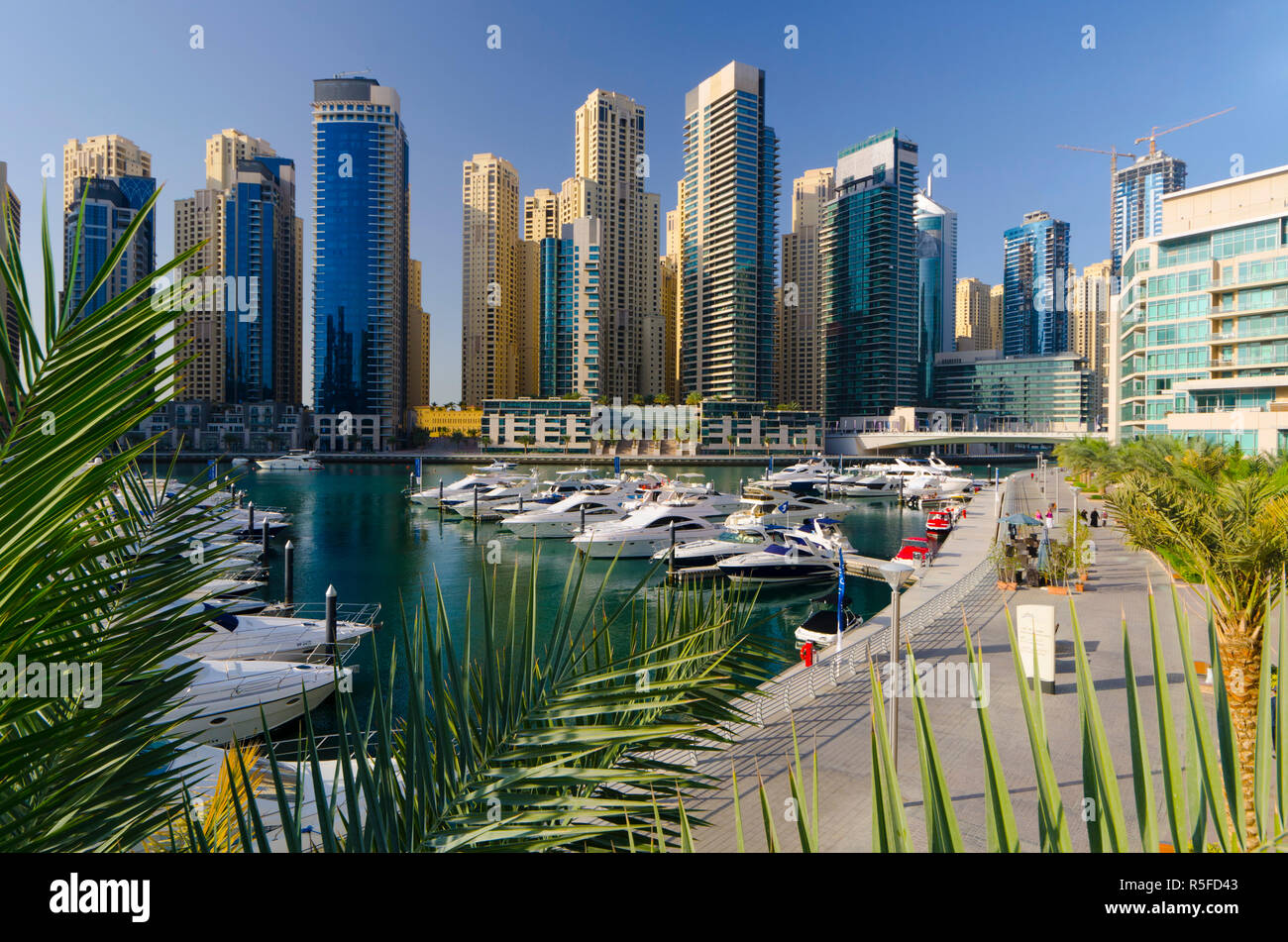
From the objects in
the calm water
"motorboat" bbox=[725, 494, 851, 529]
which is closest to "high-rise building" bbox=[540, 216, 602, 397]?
the calm water

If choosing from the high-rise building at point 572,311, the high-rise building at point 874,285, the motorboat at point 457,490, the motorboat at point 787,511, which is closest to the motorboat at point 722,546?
the motorboat at point 787,511

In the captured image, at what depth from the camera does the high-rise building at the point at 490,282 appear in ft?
487

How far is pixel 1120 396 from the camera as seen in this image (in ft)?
175

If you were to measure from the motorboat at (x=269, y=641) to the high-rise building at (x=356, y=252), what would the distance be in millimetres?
113362

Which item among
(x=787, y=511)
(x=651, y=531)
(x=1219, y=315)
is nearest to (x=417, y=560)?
(x=651, y=531)

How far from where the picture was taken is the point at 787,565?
26359mm

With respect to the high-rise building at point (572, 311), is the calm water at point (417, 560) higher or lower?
lower

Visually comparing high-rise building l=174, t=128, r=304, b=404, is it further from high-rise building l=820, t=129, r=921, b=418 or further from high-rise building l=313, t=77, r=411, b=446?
high-rise building l=820, t=129, r=921, b=418

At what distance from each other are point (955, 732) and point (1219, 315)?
4254 centimetres

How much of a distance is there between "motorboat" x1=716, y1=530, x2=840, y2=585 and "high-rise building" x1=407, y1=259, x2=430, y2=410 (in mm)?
144210

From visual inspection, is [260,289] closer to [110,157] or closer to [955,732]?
[110,157]

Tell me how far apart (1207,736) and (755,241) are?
472 feet

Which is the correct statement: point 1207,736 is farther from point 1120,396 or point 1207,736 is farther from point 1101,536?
point 1120,396
